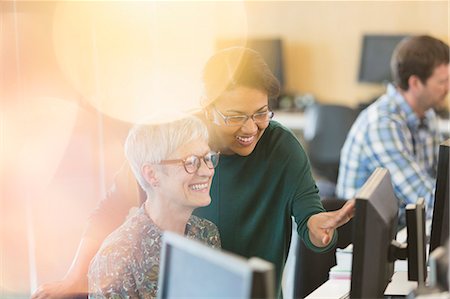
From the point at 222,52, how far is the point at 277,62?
193 inches

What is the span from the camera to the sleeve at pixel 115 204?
2186mm

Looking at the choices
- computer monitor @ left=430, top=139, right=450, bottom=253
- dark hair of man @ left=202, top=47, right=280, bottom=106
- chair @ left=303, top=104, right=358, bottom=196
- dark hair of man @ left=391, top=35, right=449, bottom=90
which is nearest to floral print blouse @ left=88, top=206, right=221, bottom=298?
dark hair of man @ left=202, top=47, right=280, bottom=106

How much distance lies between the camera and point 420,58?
3223mm

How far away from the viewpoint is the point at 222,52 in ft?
7.00

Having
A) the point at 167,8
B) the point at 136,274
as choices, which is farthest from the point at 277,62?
the point at 136,274

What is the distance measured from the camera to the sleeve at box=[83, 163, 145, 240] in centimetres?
219

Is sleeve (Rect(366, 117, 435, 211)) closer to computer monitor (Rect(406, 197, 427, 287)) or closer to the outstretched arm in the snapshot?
the outstretched arm

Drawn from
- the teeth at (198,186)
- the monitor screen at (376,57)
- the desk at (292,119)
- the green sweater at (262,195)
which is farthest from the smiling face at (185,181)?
the monitor screen at (376,57)

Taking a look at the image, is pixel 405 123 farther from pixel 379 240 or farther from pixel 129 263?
pixel 129 263

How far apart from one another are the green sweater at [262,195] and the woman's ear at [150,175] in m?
0.31

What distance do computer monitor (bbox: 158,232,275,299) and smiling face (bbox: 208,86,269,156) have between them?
0.74 metres

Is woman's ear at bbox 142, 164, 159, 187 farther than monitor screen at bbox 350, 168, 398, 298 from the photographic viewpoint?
Yes

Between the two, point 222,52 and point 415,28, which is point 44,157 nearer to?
point 222,52

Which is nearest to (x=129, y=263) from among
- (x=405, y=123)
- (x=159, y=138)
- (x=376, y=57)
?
(x=159, y=138)
